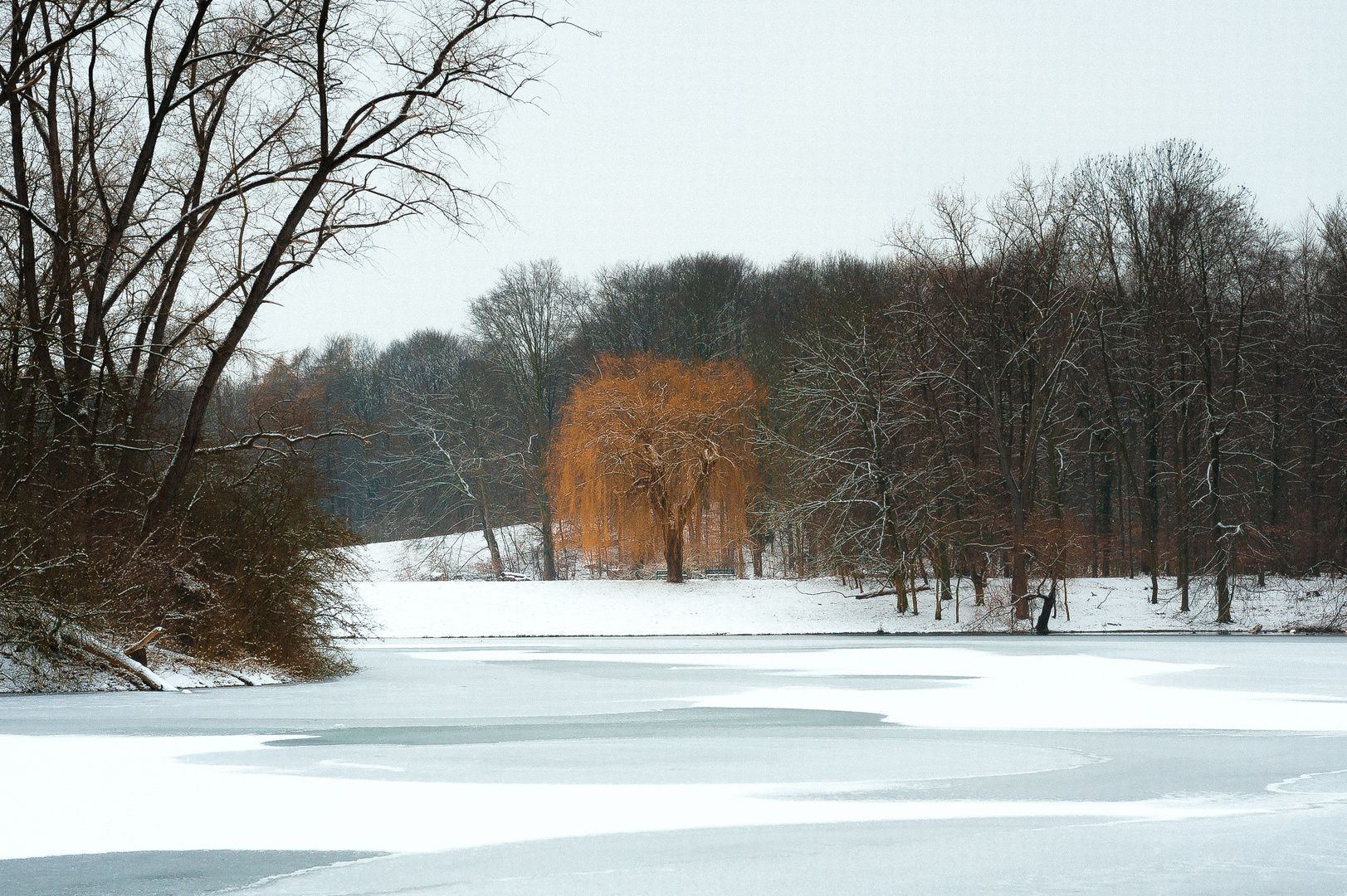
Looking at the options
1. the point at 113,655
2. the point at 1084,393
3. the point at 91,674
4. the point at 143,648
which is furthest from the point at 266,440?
the point at 1084,393

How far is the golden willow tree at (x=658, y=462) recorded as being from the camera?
106 ft

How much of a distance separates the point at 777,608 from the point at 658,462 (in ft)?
17.1

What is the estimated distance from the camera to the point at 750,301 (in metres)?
42.8

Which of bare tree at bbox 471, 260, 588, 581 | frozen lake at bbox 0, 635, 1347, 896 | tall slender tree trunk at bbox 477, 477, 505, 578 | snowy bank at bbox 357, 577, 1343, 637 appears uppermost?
bare tree at bbox 471, 260, 588, 581

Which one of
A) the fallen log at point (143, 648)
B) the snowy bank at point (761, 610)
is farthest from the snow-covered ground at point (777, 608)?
the fallen log at point (143, 648)

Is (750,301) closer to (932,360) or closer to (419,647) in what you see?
(932,360)

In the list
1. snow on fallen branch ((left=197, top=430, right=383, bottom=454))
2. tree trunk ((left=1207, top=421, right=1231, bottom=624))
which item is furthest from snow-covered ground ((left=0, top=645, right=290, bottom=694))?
tree trunk ((left=1207, top=421, right=1231, bottom=624))

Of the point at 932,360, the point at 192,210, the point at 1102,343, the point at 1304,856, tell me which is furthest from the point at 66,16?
the point at 1102,343

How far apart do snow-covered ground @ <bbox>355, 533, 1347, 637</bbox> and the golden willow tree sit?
5.06 feet

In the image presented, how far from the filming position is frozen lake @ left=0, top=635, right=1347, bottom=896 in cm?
442

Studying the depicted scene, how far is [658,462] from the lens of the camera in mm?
31984

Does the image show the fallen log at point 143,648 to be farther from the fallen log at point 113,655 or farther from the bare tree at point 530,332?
the bare tree at point 530,332

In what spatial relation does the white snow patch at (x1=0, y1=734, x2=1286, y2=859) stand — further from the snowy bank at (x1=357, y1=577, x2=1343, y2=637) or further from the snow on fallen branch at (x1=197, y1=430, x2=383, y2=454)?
the snowy bank at (x1=357, y1=577, x2=1343, y2=637)

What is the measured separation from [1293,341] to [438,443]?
26356mm
